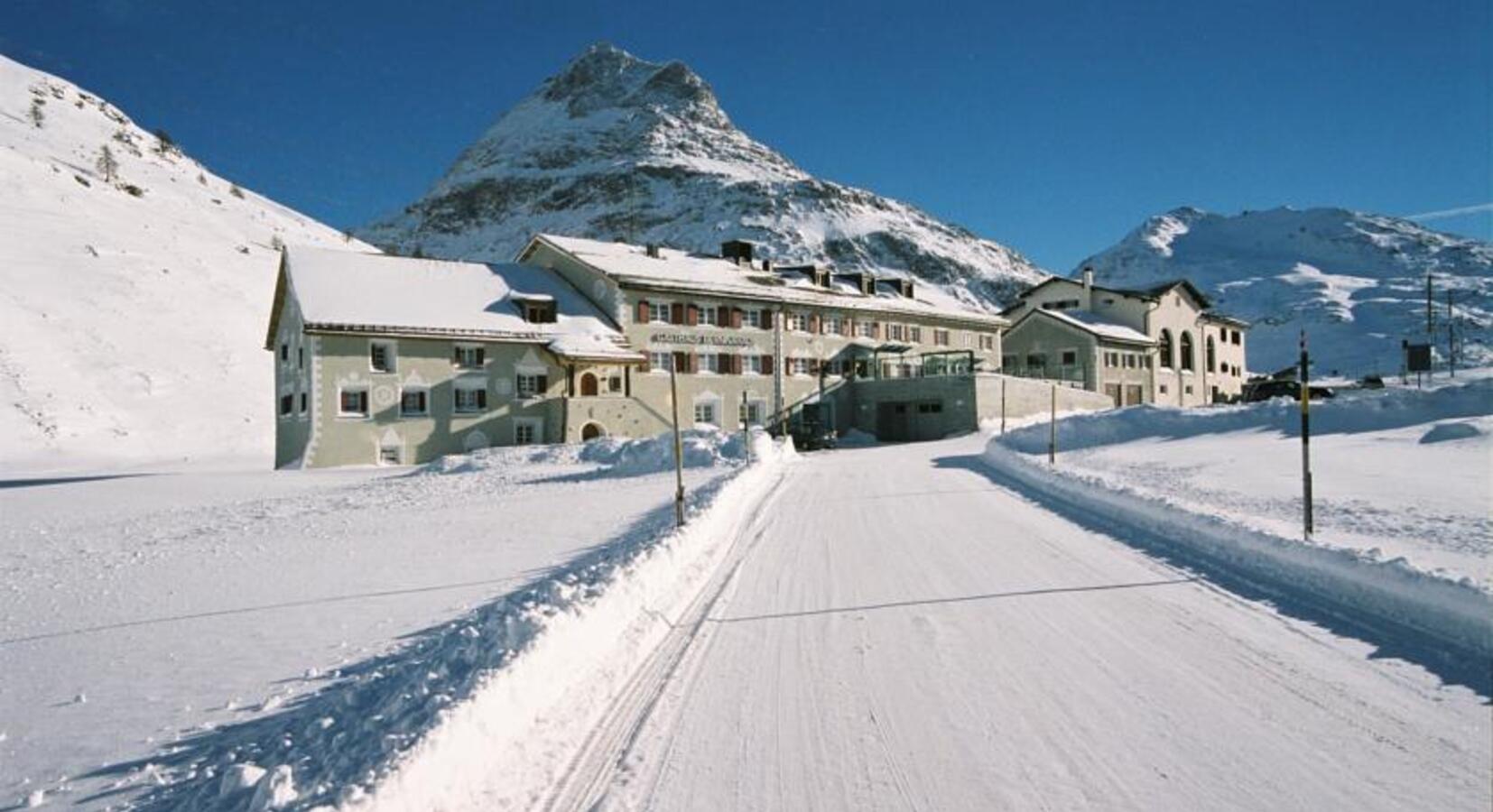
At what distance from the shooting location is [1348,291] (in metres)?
154

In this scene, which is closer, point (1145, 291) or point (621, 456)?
point (621, 456)

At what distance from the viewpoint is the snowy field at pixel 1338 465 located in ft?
32.6

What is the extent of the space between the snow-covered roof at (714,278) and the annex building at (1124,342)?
900cm

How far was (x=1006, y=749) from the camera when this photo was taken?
453cm

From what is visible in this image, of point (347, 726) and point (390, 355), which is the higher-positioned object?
point (390, 355)

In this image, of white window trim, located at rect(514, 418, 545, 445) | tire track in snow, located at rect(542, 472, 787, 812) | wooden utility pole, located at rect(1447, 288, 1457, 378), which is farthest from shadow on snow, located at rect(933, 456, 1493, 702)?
wooden utility pole, located at rect(1447, 288, 1457, 378)

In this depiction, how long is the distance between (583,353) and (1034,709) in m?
32.5

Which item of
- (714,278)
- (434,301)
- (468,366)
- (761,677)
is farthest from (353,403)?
(761,677)

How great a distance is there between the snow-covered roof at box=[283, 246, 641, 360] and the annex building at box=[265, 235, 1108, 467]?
3.5 inches

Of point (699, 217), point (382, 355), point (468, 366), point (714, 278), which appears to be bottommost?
point (468, 366)

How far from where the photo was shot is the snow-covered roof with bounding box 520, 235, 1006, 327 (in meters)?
41.0

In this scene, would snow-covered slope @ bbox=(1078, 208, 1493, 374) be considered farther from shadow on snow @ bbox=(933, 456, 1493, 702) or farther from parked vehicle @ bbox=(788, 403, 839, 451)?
shadow on snow @ bbox=(933, 456, 1493, 702)

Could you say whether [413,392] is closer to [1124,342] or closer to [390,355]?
[390,355]

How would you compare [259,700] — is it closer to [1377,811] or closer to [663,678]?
[663,678]
